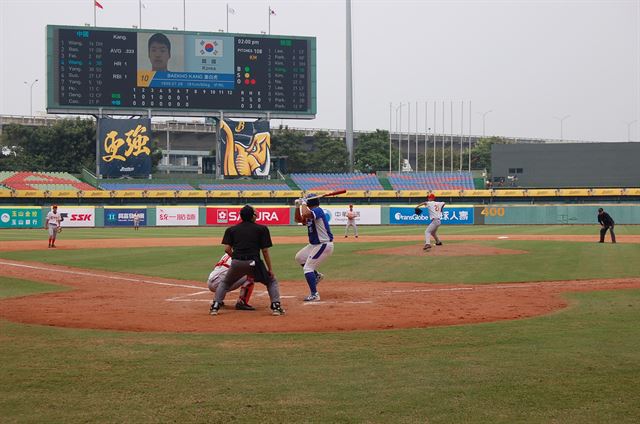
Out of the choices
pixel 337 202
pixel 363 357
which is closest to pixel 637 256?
pixel 363 357

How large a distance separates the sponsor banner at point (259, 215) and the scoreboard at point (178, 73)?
27.8 feet

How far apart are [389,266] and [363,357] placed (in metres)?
12.7

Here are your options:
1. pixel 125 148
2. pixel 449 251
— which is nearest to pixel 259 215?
pixel 125 148

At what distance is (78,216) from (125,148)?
9.35 metres

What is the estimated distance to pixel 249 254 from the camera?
11516 millimetres

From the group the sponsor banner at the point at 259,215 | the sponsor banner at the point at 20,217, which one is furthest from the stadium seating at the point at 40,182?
the sponsor banner at the point at 259,215

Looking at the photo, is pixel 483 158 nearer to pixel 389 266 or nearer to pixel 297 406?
pixel 389 266

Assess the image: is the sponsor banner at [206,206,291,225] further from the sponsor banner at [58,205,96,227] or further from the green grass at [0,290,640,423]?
the green grass at [0,290,640,423]

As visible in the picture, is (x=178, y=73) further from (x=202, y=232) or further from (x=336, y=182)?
(x=336, y=182)

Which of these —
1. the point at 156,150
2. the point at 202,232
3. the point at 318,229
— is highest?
the point at 156,150

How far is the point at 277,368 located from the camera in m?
7.43

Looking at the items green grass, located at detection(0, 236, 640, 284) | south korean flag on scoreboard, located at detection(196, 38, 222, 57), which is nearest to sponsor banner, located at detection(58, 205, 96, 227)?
south korean flag on scoreboard, located at detection(196, 38, 222, 57)

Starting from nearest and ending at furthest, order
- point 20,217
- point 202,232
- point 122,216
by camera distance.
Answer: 1. point 202,232
2. point 20,217
3. point 122,216

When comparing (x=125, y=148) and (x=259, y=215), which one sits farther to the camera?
(x=125, y=148)
